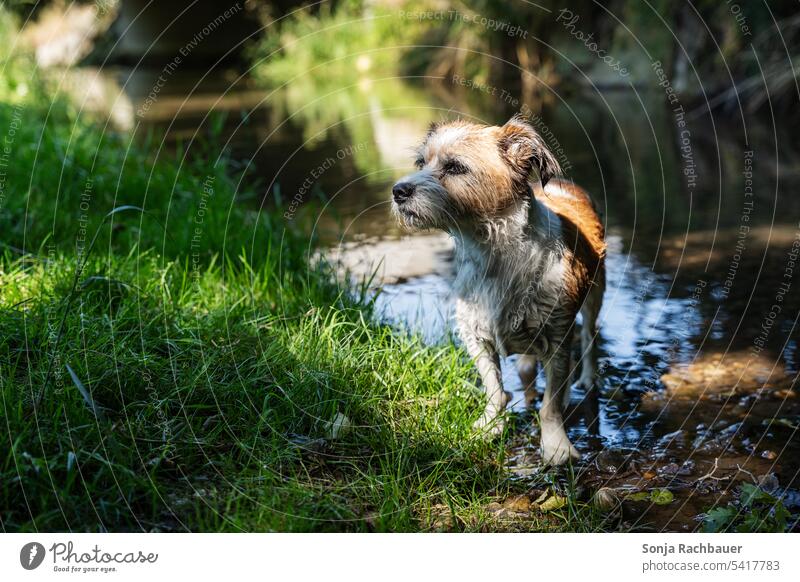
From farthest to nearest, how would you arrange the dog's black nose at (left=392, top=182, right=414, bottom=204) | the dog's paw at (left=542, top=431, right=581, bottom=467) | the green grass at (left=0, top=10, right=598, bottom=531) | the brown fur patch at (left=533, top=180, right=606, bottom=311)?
the brown fur patch at (left=533, top=180, right=606, bottom=311) < the dog's paw at (left=542, top=431, right=581, bottom=467) < the dog's black nose at (left=392, top=182, right=414, bottom=204) < the green grass at (left=0, top=10, right=598, bottom=531)

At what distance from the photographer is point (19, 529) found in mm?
3197

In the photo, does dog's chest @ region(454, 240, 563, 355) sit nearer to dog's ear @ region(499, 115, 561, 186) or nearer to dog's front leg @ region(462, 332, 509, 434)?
dog's front leg @ region(462, 332, 509, 434)

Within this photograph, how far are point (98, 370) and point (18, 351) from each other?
478 millimetres

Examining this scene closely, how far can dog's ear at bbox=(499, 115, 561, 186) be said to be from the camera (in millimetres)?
4305

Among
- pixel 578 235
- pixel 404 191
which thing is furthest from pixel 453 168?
pixel 578 235

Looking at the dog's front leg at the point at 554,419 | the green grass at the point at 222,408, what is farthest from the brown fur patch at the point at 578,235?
the green grass at the point at 222,408

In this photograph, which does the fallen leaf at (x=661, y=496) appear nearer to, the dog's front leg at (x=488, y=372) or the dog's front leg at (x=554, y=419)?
the dog's front leg at (x=554, y=419)

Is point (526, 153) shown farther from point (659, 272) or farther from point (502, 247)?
point (659, 272)

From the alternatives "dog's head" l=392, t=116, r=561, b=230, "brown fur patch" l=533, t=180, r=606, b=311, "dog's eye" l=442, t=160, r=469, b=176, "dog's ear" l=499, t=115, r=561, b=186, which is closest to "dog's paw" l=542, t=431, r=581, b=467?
"brown fur patch" l=533, t=180, r=606, b=311

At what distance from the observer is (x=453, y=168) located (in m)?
4.34

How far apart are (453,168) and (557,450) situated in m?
1.59

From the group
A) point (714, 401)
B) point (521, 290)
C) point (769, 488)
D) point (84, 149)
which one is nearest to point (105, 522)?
point (521, 290)

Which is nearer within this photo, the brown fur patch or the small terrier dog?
the small terrier dog

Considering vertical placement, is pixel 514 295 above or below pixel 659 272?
above
